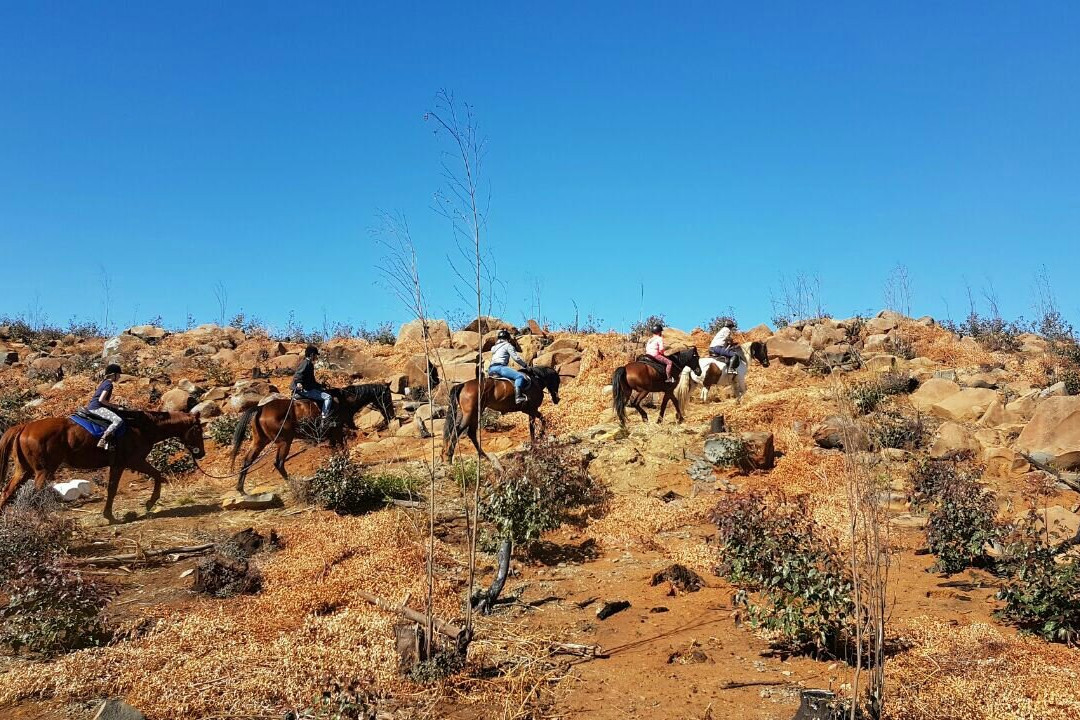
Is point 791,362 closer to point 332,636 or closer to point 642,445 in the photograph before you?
point 642,445

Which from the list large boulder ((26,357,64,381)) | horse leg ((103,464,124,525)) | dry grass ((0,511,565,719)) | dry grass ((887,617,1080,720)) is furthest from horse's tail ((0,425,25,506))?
large boulder ((26,357,64,381))

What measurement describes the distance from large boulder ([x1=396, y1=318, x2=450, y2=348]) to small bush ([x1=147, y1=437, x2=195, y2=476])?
968 centimetres

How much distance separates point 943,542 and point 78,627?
9.07 metres

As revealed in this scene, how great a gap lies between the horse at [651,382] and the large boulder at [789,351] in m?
5.39

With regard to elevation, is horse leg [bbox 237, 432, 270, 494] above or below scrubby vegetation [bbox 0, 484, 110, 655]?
above

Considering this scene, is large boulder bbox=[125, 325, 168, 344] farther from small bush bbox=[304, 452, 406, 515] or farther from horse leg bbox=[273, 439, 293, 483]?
small bush bbox=[304, 452, 406, 515]

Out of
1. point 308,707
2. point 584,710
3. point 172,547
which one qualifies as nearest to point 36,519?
point 172,547

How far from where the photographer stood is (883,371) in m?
19.6

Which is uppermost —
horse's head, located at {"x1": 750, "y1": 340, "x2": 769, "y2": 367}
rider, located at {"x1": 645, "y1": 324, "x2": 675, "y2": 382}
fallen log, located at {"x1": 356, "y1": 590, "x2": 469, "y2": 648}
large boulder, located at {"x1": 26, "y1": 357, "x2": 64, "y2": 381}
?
large boulder, located at {"x1": 26, "y1": 357, "x2": 64, "y2": 381}

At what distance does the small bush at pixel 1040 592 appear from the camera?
247 inches

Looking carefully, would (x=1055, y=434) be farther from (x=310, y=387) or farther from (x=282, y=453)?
(x=282, y=453)

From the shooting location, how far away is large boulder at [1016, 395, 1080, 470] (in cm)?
1279

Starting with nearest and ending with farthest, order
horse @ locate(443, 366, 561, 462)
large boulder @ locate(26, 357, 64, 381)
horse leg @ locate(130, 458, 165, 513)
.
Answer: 1. horse leg @ locate(130, 458, 165, 513)
2. horse @ locate(443, 366, 561, 462)
3. large boulder @ locate(26, 357, 64, 381)

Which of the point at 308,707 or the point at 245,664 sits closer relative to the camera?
the point at 308,707
